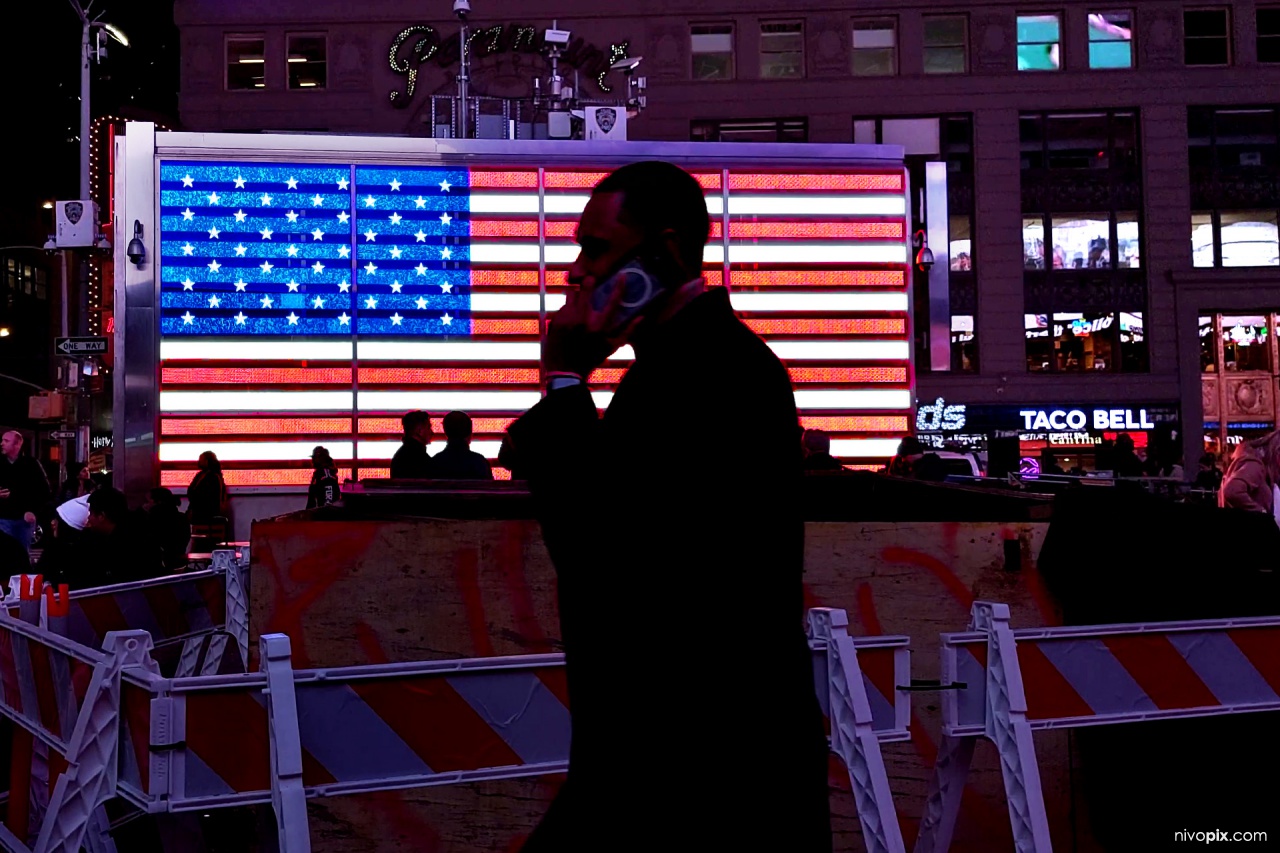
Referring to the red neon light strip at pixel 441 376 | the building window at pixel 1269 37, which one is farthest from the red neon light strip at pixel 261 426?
the building window at pixel 1269 37

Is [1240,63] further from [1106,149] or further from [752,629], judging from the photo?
[752,629]

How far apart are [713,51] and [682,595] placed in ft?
130

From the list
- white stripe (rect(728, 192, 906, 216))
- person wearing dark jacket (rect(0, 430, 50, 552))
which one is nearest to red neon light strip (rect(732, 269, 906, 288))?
white stripe (rect(728, 192, 906, 216))

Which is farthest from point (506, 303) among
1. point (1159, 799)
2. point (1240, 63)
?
point (1240, 63)

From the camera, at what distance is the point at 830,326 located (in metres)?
15.0

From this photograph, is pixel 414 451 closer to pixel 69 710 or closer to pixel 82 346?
pixel 82 346

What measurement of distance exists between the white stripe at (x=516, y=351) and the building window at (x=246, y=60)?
27.7 m

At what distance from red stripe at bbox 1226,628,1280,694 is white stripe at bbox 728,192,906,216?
10488mm

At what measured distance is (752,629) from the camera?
2006 millimetres

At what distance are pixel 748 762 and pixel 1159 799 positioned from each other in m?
4.12

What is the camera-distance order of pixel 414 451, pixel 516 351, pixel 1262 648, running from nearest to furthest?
pixel 1262 648, pixel 414 451, pixel 516 351

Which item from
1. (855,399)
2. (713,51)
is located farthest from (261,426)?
(713,51)

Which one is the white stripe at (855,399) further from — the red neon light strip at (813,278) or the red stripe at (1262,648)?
the red stripe at (1262,648)

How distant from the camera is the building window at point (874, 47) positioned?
39.8 metres
